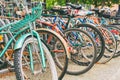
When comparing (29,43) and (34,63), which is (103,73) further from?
(29,43)

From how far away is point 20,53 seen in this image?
3883 millimetres

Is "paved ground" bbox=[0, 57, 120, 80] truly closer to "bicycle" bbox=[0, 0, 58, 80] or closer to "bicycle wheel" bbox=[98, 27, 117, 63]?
"bicycle wheel" bbox=[98, 27, 117, 63]

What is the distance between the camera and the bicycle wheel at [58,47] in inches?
194

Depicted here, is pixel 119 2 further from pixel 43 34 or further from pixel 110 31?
pixel 43 34

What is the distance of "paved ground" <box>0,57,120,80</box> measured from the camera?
18.3 feet

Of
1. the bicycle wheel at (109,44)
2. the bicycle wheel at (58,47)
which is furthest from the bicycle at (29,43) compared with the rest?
the bicycle wheel at (109,44)

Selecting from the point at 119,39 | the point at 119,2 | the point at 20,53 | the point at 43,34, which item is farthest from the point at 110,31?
the point at 119,2

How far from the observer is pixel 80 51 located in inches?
244

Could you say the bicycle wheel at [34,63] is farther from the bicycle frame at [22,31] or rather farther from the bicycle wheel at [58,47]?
the bicycle wheel at [58,47]

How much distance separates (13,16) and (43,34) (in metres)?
1.10

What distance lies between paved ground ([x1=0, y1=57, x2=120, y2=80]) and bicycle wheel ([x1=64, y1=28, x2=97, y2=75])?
138 mm

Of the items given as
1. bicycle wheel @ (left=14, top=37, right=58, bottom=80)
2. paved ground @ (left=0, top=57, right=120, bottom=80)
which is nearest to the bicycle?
bicycle wheel @ (left=14, top=37, right=58, bottom=80)

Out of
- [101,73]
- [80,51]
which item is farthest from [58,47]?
[101,73]

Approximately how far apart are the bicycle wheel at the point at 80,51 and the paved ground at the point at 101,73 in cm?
14
